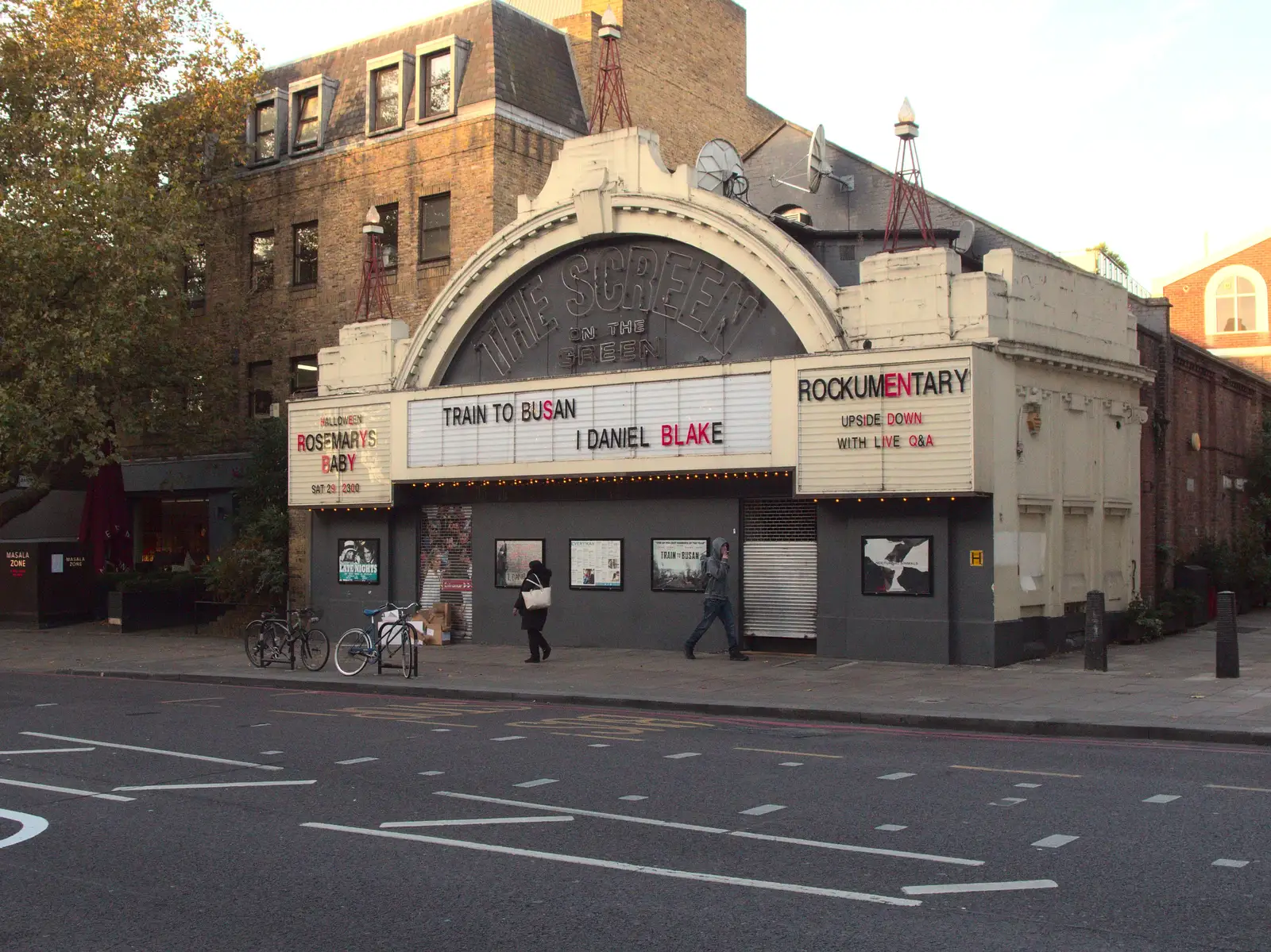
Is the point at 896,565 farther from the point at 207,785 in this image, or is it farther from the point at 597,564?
the point at 207,785

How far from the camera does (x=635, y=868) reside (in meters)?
7.36

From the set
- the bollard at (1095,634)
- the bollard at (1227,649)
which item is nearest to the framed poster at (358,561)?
the bollard at (1095,634)

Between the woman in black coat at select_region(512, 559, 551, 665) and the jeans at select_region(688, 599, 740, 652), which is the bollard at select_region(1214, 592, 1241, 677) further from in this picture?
the woman in black coat at select_region(512, 559, 551, 665)

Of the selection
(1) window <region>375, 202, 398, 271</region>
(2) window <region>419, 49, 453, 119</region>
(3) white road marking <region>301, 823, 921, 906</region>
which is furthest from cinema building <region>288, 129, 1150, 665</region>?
(3) white road marking <region>301, 823, 921, 906</region>

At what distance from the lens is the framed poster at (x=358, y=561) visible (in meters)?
25.6

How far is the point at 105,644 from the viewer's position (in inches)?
1037

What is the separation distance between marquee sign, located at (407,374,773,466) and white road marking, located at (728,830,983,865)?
1216 cm

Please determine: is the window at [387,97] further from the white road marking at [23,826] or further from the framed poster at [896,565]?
the white road marking at [23,826]

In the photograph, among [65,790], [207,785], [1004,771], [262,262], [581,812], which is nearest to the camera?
[581,812]

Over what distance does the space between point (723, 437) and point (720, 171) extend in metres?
6.90

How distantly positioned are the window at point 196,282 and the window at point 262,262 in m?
1.50

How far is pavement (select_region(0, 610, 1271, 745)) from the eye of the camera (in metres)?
13.5

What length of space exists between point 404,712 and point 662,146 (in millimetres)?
21405

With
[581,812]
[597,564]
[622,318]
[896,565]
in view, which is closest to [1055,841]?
[581,812]
